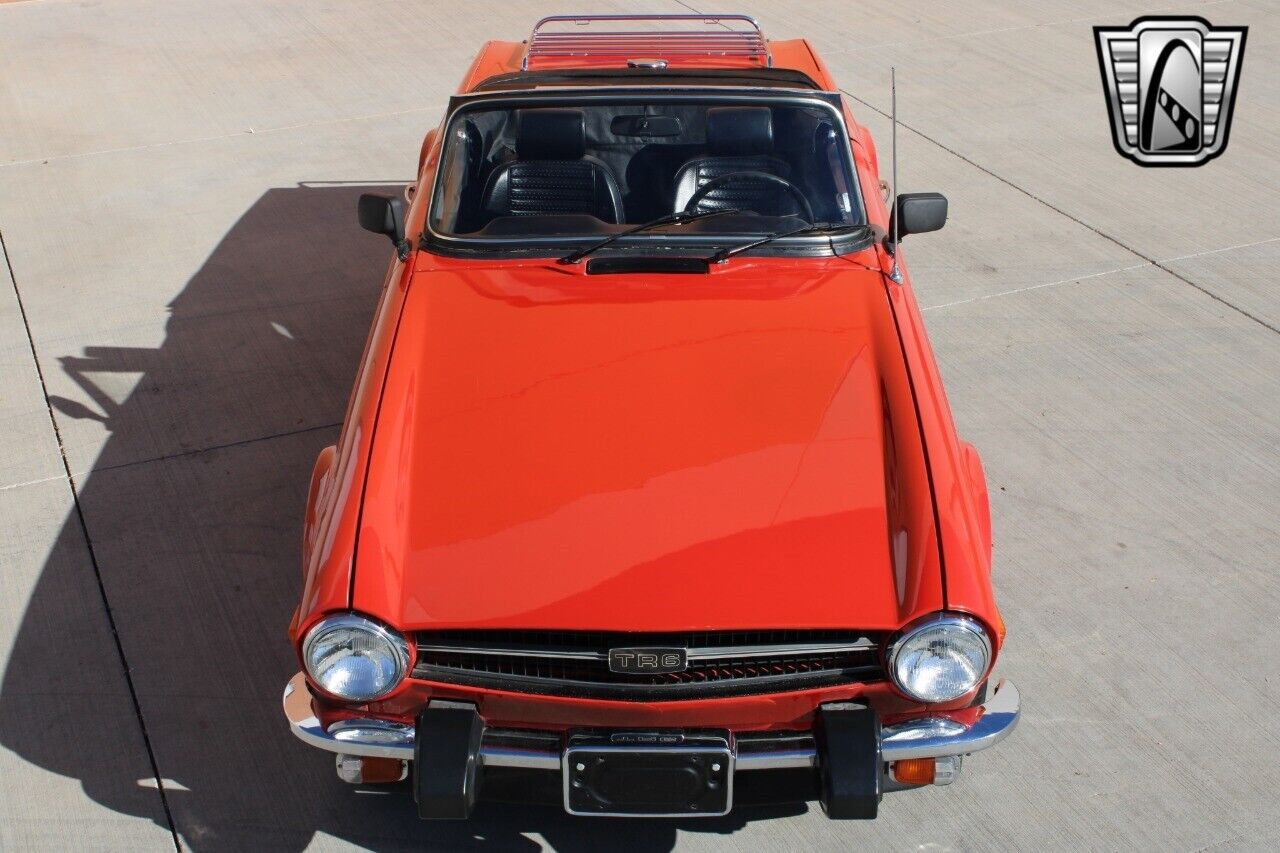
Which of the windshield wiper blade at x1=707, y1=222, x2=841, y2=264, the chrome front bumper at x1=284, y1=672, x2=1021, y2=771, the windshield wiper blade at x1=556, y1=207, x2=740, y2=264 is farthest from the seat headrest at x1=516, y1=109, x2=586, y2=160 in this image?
the chrome front bumper at x1=284, y1=672, x2=1021, y2=771

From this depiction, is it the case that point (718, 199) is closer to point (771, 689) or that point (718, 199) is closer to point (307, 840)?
point (771, 689)

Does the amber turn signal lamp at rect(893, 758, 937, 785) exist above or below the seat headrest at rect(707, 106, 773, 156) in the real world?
below

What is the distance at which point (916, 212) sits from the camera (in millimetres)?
4355

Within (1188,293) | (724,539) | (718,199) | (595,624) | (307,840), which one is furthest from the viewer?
(1188,293)

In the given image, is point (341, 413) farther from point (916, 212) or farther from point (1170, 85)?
point (1170, 85)

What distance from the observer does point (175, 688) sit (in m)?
4.22

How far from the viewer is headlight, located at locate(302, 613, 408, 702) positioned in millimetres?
3129

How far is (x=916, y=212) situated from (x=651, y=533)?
171 cm

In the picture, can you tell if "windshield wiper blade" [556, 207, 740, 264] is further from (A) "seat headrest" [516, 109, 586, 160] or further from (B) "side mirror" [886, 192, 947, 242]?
(A) "seat headrest" [516, 109, 586, 160]

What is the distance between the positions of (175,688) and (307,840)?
83cm

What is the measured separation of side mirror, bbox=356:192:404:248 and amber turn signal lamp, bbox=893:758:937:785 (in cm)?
247

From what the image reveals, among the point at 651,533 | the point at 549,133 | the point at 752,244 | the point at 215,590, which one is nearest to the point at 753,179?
the point at 752,244

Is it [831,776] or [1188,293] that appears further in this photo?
[1188,293]

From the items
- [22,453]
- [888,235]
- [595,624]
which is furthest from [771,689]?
[22,453]
